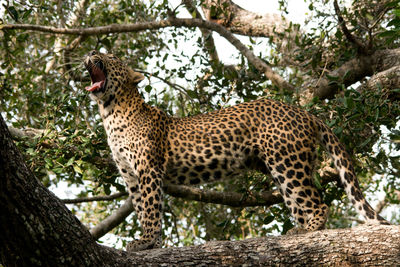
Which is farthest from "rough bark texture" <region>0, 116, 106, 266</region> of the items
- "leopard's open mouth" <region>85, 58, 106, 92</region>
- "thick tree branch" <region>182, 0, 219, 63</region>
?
"thick tree branch" <region>182, 0, 219, 63</region>

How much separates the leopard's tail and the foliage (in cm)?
45

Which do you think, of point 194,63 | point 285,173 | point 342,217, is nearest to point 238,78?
point 194,63

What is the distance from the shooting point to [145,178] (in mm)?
6957

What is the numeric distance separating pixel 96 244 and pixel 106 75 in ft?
11.4

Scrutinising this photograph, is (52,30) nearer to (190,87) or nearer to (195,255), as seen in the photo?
(190,87)

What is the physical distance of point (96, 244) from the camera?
4734 mm

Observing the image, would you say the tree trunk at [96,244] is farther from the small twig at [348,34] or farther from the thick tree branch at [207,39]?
the thick tree branch at [207,39]

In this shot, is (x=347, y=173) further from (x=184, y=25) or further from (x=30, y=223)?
(x=184, y=25)

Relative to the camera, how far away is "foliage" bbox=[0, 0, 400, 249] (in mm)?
7727

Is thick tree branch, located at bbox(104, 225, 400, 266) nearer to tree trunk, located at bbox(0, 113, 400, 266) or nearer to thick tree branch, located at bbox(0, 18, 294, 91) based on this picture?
tree trunk, located at bbox(0, 113, 400, 266)

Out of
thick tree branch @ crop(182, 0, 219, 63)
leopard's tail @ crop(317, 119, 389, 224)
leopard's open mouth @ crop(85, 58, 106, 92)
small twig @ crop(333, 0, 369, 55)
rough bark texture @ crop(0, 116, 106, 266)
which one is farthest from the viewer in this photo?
thick tree branch @ crop(182, 0, 219, 63)

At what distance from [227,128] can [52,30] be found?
13.9 ft

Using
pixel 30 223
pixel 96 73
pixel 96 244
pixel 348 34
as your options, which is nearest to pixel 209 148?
pixel 96 73

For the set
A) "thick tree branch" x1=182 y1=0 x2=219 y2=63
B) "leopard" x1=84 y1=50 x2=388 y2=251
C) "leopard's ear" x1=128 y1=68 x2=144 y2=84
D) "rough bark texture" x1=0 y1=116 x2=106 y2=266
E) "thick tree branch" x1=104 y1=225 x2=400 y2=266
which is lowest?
"thick tree branch" x1=104 y1=225 x2=400 y2=266
